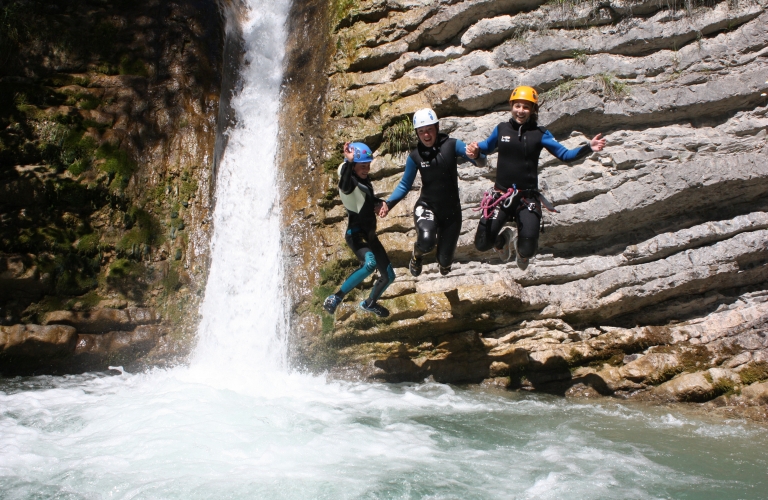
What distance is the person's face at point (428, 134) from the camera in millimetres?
7695

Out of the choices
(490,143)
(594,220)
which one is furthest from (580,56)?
(490,143)

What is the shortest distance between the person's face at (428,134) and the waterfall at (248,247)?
4518mm

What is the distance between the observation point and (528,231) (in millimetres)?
7418

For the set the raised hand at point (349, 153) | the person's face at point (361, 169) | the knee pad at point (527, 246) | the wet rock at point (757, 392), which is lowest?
the wet rock at point (757, 392)

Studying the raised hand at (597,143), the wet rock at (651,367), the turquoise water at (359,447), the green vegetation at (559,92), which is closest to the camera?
the turquoise water at (359,447)

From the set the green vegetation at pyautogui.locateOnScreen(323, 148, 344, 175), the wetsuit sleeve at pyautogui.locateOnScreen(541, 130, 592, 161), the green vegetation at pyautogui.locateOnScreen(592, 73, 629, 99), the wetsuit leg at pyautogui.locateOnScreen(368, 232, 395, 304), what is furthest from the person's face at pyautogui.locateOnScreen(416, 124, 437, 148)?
the green vegetation at pyautogui.locateOnScreen(323, 148, 344, 175)

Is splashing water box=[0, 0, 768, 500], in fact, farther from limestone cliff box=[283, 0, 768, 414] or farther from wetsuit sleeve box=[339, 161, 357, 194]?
wetsuit sleeve box=[339, 161, 357, 194]

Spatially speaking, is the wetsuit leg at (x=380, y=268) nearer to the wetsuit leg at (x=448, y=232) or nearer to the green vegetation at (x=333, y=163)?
the wetsuit leg at (x=448, y=232)

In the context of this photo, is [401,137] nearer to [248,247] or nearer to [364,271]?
[364,271]

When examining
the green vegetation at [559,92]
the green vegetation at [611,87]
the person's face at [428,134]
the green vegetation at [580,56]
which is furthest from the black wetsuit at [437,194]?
the green vegetation at [580,56]

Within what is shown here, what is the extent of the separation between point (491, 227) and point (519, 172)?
0.80 m

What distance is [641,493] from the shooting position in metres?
5.35

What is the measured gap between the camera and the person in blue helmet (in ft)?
26.5

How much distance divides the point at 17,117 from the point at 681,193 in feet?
39.9
